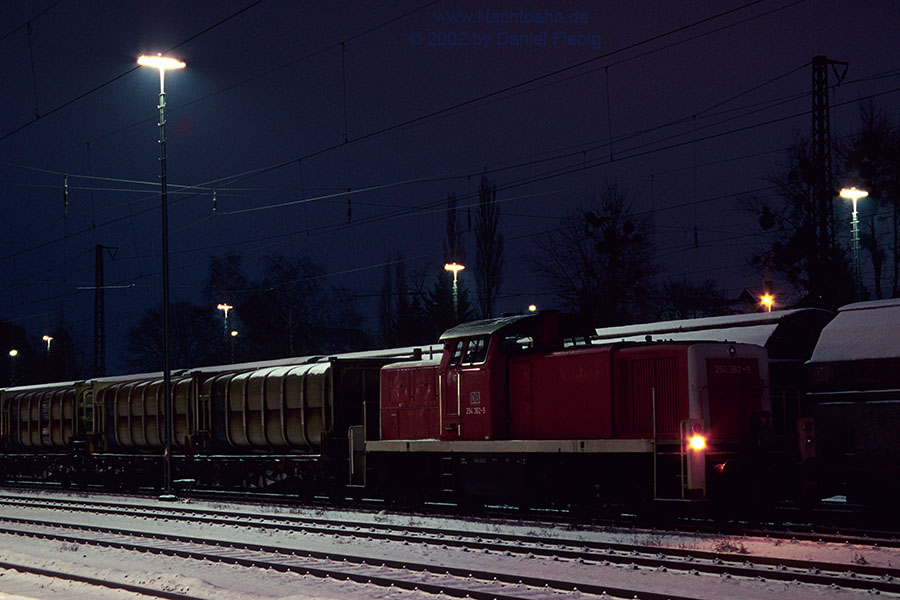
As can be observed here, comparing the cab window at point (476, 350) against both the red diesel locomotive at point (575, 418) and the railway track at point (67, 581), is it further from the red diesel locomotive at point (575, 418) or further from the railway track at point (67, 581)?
the railway track at point (67, 581)

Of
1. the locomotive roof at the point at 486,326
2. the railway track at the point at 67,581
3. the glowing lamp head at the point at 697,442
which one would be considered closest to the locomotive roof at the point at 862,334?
the glowing lamp head at the point at 697,442

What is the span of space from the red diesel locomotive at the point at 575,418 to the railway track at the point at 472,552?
60.5 inches

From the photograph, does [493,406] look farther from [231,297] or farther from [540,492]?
[231,297]

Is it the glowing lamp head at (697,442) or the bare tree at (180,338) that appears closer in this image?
the glowing lamp head at (697,442)

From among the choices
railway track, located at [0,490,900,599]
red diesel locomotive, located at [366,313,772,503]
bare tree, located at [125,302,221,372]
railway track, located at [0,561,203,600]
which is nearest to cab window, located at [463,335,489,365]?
red diesel locomotive, located at [366,313,772,503]

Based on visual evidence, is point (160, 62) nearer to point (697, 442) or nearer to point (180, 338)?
point (697, 442)

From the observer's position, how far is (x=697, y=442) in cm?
1438

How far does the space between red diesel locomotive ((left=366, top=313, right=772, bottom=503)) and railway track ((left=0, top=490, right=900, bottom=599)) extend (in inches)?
60.5

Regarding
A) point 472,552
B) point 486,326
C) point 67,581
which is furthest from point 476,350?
point 67,581

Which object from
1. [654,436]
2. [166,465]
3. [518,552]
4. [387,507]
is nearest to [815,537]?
[654,436]

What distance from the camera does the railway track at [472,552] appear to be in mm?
10453

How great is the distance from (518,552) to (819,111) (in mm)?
22224

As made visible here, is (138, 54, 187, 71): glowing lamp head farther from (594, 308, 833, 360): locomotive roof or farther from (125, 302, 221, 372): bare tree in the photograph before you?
(125, 302, 221, 372): bare tree

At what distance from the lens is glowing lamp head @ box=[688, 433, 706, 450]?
46.9 feet
